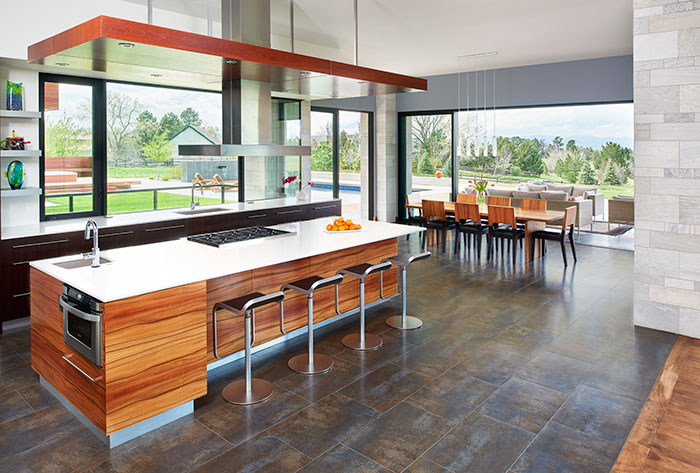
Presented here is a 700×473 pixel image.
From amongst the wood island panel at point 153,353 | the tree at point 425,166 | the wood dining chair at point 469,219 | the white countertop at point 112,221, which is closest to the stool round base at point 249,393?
the wood island panel at point 153,353

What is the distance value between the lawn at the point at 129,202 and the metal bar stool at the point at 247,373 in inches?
130

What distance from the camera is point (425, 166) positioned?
1120 centimetres

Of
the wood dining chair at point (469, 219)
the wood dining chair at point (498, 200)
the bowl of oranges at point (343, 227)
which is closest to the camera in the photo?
the bowl of oranges at point (343, 227)

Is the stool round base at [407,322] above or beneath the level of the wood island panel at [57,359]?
beneath

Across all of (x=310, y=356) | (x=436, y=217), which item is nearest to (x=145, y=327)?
(x=310, y=356)

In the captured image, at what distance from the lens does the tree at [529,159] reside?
38.1 ft

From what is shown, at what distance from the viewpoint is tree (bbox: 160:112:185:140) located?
6.67 metres

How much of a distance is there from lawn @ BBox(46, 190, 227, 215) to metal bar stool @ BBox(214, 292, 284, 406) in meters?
Answer: 3.30

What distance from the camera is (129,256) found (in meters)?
3.69

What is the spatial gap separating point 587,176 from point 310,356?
967cm

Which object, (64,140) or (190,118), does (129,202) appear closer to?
(64,140)

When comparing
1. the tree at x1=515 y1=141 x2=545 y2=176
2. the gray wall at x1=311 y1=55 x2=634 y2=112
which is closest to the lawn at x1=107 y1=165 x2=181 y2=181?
the gray wall at x1=311 y1=55 x2=634 y2=112

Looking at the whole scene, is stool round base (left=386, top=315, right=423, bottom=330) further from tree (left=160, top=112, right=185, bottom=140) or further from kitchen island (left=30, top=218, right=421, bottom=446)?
tree (left=160, top=112, right=185, bottom=140)

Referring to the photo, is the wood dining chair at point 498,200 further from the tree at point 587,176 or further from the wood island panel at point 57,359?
the wood island panel at point 57,359
